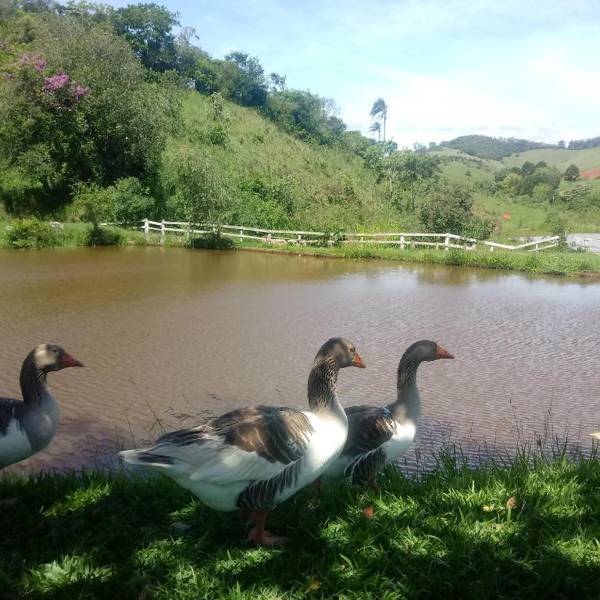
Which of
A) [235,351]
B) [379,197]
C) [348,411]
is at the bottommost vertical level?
[235,351]

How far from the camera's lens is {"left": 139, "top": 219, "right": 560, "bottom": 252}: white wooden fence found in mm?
25062

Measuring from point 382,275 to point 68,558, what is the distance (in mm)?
17101

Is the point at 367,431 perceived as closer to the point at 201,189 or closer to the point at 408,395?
the point at 408,395

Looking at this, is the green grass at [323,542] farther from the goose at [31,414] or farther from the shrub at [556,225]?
the shrub at [556,225]

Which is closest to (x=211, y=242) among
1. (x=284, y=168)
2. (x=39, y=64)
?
(x=39, y=64)

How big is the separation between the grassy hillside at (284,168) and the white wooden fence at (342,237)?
141 centimetres

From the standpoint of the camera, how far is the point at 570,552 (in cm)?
304

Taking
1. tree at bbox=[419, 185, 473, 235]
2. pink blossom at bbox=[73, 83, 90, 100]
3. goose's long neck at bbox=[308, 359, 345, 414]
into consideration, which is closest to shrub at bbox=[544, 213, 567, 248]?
tree at bbox=[419, 185, 473, 235]

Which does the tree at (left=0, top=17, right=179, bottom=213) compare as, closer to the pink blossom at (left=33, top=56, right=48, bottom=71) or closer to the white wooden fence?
the pink blossom at (left=33, top=56, right=48, bottom=71)

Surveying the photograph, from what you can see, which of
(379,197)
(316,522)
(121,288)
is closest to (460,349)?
(316,522)

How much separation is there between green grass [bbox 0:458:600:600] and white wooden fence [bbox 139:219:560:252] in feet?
70.5

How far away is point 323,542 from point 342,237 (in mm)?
23427

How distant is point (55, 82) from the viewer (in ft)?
86.9

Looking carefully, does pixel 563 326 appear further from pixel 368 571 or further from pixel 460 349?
pixel 368 571
